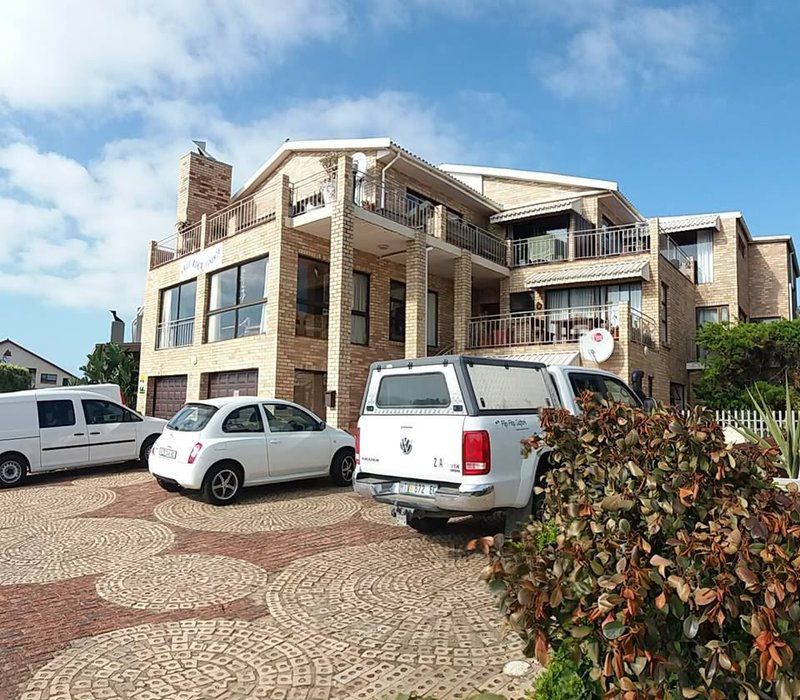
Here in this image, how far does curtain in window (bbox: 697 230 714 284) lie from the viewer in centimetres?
2341

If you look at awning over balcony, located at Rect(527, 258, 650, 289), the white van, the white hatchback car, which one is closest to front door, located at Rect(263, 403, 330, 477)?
the white hatchback car

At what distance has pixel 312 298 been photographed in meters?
15.6

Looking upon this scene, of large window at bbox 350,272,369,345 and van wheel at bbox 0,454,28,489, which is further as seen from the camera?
large window at bbox 350,272,369,345

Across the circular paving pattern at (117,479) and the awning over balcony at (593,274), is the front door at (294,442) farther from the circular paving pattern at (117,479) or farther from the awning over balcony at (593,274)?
the awning over balcony at (593,274)

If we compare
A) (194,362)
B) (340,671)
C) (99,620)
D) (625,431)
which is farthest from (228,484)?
(194,362)

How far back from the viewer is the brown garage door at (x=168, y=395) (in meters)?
18.2

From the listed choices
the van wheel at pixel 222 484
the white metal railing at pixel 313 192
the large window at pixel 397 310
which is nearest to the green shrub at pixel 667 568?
the van wheel at pixel 222 484

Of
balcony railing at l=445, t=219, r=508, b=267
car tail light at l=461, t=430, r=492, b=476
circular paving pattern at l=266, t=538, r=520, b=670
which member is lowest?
circular paving pattern at l=266, t=538, r=520, b=670

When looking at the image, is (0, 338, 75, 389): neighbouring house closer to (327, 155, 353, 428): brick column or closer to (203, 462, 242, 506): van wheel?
(327, 155, 353, 428): brick column

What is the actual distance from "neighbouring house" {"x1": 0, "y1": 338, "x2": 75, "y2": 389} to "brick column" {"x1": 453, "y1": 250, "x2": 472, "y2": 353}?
38.5 m

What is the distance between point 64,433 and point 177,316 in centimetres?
832

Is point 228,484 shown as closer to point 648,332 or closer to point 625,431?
point 625,431

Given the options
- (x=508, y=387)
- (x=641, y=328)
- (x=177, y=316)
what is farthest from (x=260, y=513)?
(x=641, y=328)

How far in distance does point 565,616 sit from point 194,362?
1653 centimetres
